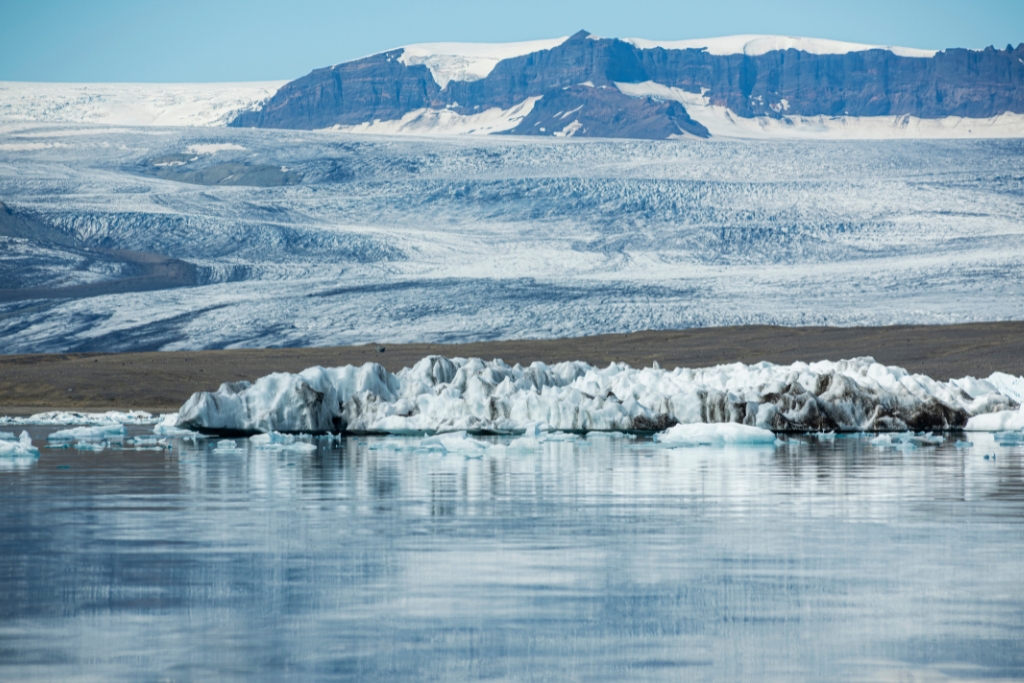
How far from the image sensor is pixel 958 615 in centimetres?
545

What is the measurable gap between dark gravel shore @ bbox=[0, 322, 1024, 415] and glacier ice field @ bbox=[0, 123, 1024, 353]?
410 cm

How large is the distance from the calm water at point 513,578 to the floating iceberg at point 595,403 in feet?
26.3

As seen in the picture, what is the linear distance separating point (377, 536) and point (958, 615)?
361cm

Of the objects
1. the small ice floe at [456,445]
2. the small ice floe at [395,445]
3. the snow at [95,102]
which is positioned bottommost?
the small ice floe at [395,445]

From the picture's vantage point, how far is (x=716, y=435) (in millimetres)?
17594

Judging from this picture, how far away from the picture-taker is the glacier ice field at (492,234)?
46.7 metres

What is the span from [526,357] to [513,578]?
103 feet

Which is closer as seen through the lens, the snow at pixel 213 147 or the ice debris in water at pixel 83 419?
the ice debris in water at pixel 83 419

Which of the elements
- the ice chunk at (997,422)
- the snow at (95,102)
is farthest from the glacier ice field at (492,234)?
the ice chunk at (997,422)

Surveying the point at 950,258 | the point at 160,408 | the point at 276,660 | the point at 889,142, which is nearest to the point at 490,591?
the point at 276,660

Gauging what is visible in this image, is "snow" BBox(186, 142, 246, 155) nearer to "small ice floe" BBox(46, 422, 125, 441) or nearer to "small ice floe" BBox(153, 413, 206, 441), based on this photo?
"small ice floe" BBox(153, 413, 206, 441)

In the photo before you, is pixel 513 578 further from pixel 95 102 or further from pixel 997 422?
pixel 95 102

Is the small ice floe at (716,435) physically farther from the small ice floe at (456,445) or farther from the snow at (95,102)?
the snow at (95,102)

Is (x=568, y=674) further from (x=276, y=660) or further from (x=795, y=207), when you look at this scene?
(x=795, y=207)
